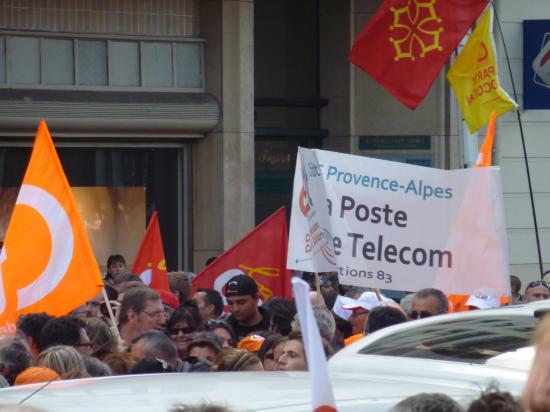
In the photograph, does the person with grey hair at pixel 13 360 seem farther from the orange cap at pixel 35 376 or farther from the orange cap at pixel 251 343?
the orange cap at pixel 251 343

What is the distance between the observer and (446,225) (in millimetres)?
8148

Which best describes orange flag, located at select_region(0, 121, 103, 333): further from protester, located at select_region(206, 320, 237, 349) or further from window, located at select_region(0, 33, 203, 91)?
window, located at select_region(0, 33, 203, 91)

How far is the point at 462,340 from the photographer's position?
14.6 feet

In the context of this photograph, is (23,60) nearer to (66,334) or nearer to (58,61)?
(58,61)

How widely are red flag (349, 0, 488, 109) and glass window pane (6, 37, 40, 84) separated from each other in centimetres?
435

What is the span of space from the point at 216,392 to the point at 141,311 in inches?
171

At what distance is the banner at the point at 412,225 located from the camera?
7.93m

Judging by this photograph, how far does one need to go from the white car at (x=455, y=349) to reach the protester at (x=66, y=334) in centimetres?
252

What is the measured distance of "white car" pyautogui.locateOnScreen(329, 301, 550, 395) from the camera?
402 cm

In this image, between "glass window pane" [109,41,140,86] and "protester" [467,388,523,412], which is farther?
"glass window pane" [109,41,140,86]

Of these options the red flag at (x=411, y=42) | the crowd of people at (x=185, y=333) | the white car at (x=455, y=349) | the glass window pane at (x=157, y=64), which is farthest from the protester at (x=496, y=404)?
the glass window pane at (x=157, y=64)

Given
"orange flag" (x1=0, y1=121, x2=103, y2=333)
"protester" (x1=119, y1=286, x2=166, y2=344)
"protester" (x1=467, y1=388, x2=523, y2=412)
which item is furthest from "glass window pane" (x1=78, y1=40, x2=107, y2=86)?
"protester" (x1=467, y1=388, x2=523, y2=412)

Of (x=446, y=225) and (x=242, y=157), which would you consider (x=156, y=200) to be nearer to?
(x=242, y=157)

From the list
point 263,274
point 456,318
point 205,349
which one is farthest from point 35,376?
point 263,274
